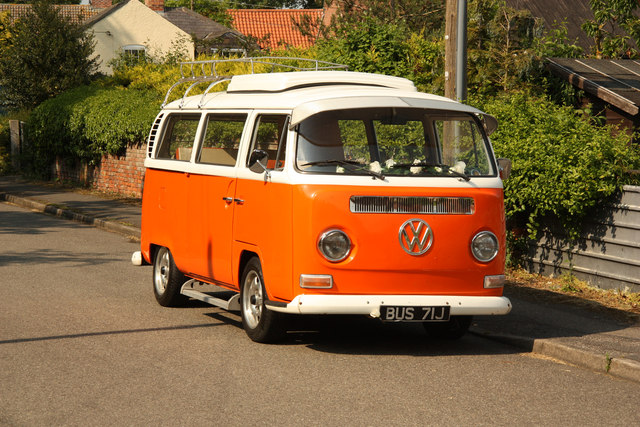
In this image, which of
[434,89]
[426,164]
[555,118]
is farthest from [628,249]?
[434,89]

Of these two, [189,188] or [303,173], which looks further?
[189,188]

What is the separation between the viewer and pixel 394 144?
8.38m

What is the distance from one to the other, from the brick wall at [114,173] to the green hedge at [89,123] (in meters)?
0.24

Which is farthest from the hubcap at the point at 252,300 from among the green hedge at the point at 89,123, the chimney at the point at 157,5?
the chimney at the point at 157,5

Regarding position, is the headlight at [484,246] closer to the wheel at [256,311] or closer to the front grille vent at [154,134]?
the wheel at [256,311]

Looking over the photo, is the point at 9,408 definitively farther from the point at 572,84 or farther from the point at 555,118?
the point at 572,84

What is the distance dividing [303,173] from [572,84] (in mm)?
12029

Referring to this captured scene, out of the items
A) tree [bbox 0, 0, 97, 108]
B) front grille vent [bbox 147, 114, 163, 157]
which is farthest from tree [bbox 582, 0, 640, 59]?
tree [bbox 0, 0, 97, 108]

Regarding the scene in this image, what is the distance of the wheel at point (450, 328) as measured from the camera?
28.9ft

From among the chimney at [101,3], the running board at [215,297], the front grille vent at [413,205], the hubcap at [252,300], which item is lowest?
the running board at [215,297]

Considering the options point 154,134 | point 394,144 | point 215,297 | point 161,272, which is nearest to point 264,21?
point 154,134

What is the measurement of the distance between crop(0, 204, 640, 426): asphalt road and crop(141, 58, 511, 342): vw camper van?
42 centimetres

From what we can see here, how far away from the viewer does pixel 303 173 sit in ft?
26.1

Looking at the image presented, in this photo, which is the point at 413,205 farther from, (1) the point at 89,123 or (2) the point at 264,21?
(2) the point at 264,21
